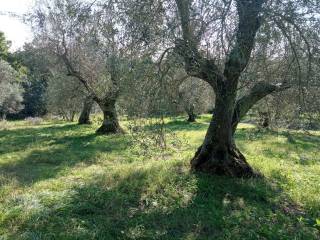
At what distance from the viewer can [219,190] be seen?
32.4 feet

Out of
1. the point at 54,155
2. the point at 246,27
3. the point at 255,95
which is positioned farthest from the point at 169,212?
the point at 54,155

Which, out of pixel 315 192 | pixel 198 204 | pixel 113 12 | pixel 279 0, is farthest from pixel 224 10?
pixel 315 192

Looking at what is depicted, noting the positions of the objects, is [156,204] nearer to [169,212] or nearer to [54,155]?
[169,212]

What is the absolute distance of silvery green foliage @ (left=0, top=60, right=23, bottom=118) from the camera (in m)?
41.0

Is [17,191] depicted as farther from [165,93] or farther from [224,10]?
[224,10]

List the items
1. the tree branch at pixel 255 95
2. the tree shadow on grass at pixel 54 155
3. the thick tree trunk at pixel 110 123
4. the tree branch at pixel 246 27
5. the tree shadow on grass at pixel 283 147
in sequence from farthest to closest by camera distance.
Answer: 1. the thick tree trunk at pixel 110 123
2. the tree shadow on grass at pixel 283 147
3. the tree shadow on grass at pixel 54 155
4. the tree branch at pixel 255 95
5. the tree branch at pixel 246 27

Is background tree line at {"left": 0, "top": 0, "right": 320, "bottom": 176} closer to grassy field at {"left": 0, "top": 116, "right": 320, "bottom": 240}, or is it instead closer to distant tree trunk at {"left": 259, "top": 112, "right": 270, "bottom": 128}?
distant tree trunk at {"left": 259, "top": 112, "right": 270, "bottom": 128}

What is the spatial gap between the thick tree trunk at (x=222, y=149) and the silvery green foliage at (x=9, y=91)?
107 ft

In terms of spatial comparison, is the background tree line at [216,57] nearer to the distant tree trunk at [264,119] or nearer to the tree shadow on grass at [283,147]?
the distant tree trunk at [264,119]

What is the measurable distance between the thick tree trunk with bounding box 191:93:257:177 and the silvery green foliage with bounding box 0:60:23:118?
32.6 metres

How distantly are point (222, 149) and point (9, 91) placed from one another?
3724cm

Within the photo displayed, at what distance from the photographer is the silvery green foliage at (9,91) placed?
40969mm

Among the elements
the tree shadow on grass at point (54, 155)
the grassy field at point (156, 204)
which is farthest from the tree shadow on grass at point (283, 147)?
the tree shadow on grass at point (54, 155)

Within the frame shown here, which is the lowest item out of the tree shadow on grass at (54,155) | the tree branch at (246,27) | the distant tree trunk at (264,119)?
the tree shadow on grass at (54,155)
